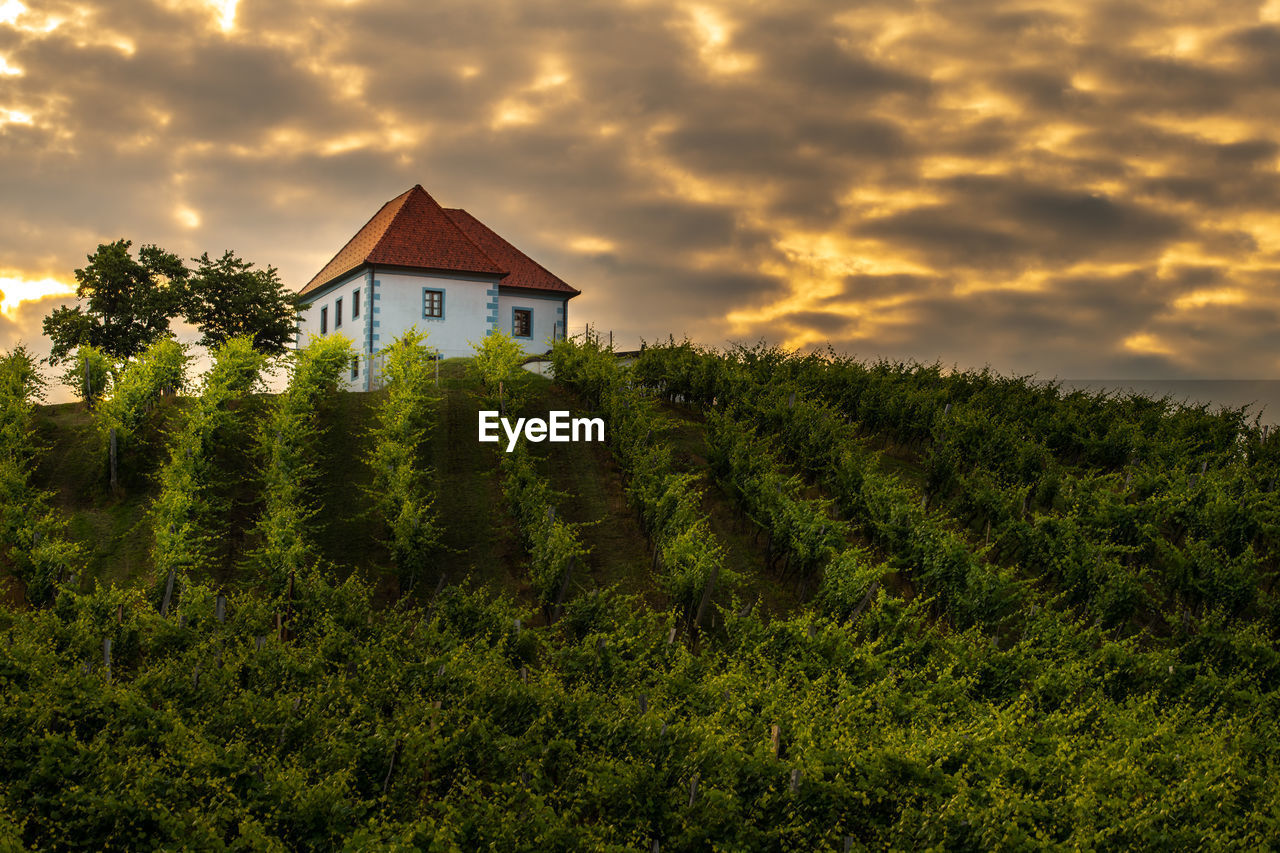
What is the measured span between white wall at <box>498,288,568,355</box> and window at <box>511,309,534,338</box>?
0.14m

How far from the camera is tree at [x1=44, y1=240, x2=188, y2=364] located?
48750 mm

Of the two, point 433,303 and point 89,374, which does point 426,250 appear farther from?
point 89,374

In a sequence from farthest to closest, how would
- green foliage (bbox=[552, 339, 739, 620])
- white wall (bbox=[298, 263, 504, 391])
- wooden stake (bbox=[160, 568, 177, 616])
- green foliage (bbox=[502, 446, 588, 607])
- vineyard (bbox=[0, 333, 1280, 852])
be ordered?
1. white wall (bbox=[298, 263, 504, 391])
2. green foliage (bbox=[502, 446, 588, 607])
3. green foliage (bbox=[552, 339, 739, 620])
4. wooden stake (bbox=[160, 568, 177, 616])
5. vineyard (bbox=[0, 333, 1280, 852])

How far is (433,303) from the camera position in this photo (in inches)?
1818

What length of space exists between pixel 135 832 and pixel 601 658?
8.32 m

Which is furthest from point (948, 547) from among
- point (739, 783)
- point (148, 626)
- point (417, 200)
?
point (417, 200)

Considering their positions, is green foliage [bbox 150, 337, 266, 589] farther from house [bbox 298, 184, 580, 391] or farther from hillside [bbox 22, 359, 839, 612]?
house [bbox 298, 184, 580, 391]

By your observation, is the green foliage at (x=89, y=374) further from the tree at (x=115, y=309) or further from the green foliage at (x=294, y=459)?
the tree at (x=115, y=309)

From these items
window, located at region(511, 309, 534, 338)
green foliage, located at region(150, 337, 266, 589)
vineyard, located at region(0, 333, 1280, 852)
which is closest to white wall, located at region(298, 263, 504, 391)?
window, located at region(511, 309, 534, 338)

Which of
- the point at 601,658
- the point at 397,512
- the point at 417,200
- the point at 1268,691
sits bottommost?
the point at 1268,691

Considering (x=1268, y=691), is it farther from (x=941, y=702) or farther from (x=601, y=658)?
(x=601, y=658)

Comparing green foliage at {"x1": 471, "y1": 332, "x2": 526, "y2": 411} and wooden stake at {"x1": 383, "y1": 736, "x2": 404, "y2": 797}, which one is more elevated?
green foliage at {"x1": 471, "y1": 332, "x2": 526, "y2": 411}

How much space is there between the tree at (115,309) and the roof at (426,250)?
23.0 feet

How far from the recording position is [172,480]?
2558 centimetres
